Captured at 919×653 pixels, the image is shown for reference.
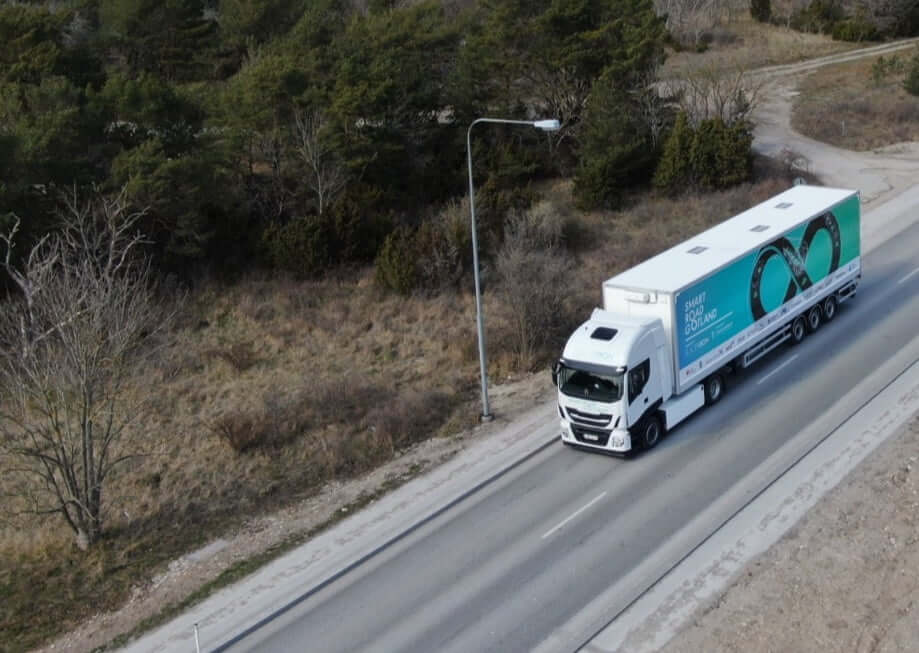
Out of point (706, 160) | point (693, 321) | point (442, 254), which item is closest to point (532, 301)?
point (693, 321)

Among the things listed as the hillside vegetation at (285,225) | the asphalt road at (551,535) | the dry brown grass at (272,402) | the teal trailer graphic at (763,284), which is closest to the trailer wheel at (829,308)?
the teal trailer graphic at (763,284)

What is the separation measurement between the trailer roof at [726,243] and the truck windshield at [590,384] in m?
2.39

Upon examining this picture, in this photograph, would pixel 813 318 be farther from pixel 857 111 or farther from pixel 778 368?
pixel 857 111

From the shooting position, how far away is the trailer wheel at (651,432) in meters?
22.9

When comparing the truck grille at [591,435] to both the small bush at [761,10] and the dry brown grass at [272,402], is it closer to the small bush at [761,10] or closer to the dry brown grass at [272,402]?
the dry brown grass at [272,402]

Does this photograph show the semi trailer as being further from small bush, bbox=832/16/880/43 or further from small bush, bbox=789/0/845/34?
→ small bush, bbox=789/0/845/34

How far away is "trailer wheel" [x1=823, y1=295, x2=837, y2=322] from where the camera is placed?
94.4 feet

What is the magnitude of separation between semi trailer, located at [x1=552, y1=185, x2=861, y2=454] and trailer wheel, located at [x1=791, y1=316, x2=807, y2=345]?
31mm

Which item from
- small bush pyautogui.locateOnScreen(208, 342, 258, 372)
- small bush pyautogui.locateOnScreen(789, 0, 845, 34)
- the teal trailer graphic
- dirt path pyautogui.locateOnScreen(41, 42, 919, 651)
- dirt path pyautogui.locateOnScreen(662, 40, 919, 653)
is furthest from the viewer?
small bush pyautogui.locateOnScreen(789, 0, 845, 34)

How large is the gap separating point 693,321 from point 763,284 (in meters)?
3.12

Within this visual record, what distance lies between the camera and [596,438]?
2286 centimetres

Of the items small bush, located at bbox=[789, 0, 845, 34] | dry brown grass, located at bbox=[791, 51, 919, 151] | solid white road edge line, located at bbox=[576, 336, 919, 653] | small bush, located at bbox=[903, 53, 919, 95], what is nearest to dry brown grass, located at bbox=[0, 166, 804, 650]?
solid white road edge line, located at bbox=[576, 336, 919, 653]

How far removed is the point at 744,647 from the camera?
53.6 feet

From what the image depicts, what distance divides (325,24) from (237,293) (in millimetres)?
15835
